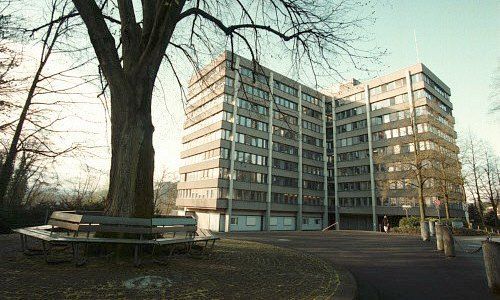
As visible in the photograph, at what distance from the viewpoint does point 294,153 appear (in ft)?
174

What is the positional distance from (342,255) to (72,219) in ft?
27.8

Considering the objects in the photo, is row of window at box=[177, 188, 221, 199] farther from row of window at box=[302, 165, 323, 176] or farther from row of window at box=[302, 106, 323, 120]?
row of window at box=[302, 106, 323, 120]

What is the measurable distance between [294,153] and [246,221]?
15390 millimetres

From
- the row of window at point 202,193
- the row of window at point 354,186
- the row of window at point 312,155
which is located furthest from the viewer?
the row of window at point 312,155

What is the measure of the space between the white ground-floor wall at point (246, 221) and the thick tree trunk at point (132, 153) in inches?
1374

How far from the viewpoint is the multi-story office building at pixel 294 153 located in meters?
43.3

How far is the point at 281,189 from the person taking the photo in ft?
162

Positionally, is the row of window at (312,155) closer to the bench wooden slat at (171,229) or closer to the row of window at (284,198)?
the row of window at (284,198)

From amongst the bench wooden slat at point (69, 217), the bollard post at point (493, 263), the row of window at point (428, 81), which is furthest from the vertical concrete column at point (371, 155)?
the bench wooden slat at point (69, 217)

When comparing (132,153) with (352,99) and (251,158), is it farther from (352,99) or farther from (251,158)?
(352,99)

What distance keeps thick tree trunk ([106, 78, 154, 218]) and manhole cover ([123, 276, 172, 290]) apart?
1971mm

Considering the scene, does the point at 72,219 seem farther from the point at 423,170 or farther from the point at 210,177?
the point at 210,177

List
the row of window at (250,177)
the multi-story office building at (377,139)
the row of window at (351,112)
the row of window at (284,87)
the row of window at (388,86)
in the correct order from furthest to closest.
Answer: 1. the row of window at (351,112)
2. the row of window at (284,87)
3. the row of window at (388,86)
4. the multi-story office building at (377,139)
5. the row of window at (250,177)

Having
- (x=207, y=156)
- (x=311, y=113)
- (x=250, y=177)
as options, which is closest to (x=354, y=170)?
(x=311, y=113)
